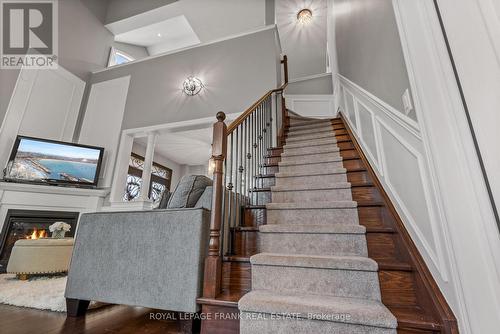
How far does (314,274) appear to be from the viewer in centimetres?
131

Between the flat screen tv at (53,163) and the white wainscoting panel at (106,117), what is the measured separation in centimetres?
20

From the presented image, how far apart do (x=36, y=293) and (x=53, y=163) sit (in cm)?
256

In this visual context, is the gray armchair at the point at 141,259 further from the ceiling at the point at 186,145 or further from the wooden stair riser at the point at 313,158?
the ceiling at the point at 186,145

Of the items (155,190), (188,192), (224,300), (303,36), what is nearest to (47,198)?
(188,192)

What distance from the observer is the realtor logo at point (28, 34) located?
12.9 feet

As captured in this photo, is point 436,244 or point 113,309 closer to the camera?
point 436,244

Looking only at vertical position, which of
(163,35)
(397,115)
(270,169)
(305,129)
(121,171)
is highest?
(163,35)

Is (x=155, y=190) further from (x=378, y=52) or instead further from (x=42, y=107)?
(x=378, y=52)

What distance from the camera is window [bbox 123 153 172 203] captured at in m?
6.46

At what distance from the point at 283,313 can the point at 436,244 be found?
0.71 m

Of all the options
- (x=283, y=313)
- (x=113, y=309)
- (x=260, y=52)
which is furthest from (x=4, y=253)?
(x=260, y=52)

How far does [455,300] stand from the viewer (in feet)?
2.83

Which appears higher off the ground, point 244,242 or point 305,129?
point 305,129

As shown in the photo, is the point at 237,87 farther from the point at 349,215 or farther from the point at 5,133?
the point at 5,133
